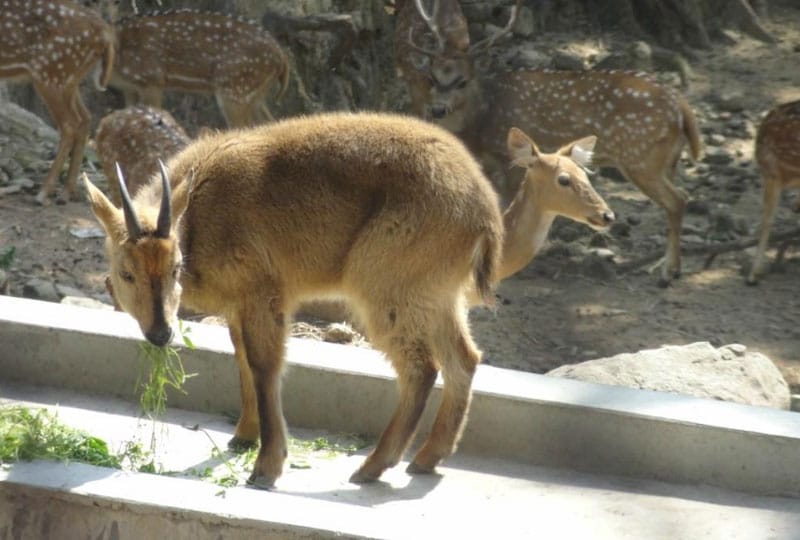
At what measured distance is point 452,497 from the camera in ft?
16.1

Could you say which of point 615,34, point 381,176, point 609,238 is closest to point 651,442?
point 381,176

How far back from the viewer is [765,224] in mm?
9266

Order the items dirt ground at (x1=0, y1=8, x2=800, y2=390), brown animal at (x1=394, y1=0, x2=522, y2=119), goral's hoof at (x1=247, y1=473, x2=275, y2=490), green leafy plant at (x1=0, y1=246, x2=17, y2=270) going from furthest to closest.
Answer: brown animal at (x1=394, y1=0, x2=522, y2=119) < dirt ground at (x1=0, y1=8, x2=800, y2=390) < green leafy plant at (x1=0, y1=246, x2=17, y2=270) < goral's hoof at (x1=247, y1=473, x2=275, y2=490)

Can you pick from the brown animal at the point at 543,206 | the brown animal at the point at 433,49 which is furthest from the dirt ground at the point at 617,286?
the brown animal at the point at 433,49

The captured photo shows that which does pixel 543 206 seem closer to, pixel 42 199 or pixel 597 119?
pixel 597 119

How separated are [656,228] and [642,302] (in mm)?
1493

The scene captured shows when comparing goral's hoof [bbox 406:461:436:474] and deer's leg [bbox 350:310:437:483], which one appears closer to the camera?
deer's leg [bbox 350:310:437:483]

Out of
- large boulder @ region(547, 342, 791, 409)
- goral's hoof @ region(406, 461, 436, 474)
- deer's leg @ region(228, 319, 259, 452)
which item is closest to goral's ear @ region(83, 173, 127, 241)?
deer's leg @ region(228, 319, 259, 452)

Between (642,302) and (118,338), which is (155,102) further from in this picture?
(118,338)

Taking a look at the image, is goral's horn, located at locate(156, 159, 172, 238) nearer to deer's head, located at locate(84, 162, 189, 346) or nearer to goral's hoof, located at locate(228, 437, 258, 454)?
deer's head, located at locate(84, 162, 189, 346)

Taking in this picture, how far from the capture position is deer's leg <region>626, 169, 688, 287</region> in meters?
9.40

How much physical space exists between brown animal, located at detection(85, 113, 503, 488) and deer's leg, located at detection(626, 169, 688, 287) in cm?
455

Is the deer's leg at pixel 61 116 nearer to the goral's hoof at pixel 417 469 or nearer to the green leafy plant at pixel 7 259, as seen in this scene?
the green leafy plant at pixel 7 259

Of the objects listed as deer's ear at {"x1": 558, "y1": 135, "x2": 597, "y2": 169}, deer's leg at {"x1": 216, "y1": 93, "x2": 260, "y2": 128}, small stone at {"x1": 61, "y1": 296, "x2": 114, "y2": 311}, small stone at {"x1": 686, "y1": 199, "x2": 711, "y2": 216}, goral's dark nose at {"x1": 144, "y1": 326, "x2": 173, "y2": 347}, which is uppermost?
goral's dark nose at {"x1": 144, "y1": 326, "x2": 173, "y2": 347}
